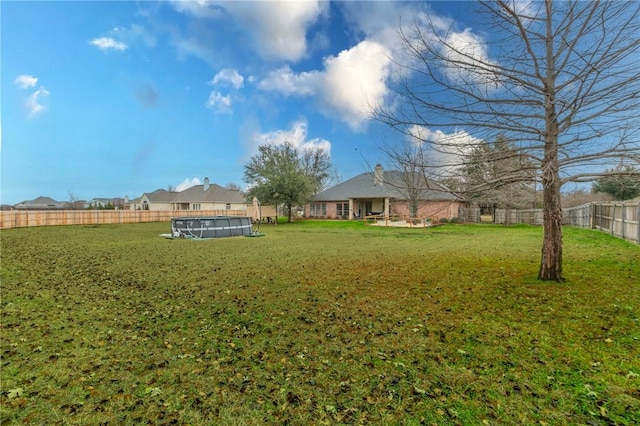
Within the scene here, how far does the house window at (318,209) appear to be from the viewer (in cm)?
3691

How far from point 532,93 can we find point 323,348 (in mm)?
5844

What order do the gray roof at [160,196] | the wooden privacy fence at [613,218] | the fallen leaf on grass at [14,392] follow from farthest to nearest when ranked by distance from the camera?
the gray roof at [160,196], the wooden privacy fence at [613,218], the fallen leaf on grass at [14,392]

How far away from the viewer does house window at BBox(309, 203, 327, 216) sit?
36906mm

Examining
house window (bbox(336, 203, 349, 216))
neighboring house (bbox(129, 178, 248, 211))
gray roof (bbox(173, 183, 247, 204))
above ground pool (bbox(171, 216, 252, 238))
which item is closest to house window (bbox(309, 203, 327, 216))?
house window (bbox(336, 203, 349, 216))

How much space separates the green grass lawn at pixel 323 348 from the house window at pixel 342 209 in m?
27.9

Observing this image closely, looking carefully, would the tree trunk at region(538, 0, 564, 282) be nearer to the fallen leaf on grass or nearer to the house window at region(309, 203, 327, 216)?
the fallen leaf on grass

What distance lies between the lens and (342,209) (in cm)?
3531

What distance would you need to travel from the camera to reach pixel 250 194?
31328 millimetres

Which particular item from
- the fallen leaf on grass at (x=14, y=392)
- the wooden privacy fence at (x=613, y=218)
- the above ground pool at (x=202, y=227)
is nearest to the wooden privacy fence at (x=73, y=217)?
the above ground pool at (x=202, y=227)

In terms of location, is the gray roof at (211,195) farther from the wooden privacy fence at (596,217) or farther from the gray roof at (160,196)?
the wooden privacy fence at (596,217)

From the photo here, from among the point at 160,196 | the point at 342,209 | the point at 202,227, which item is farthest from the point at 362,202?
the point at 160,196

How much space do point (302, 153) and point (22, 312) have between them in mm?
41395

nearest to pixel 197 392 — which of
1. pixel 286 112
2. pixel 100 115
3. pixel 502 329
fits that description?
pixel 502 329

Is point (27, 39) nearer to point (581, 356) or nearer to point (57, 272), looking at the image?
point (57, 272)
